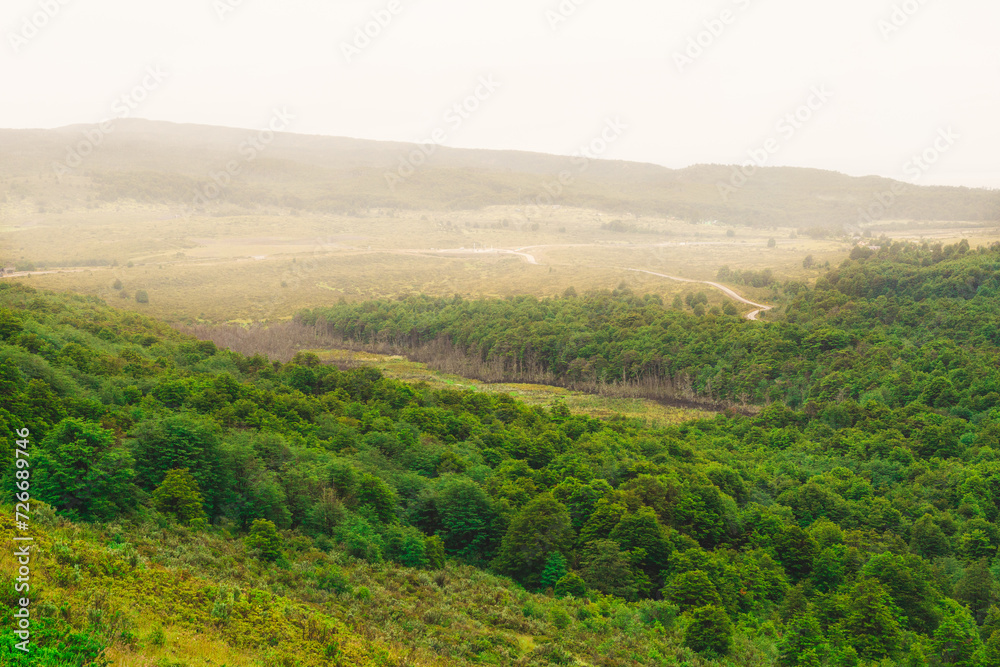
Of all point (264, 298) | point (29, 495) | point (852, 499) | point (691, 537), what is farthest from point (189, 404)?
point (264, 298)

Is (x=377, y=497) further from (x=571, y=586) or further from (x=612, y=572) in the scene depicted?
(x=612, y=572)

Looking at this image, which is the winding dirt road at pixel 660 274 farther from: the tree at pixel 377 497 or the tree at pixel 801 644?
the tree at pixel 377 497

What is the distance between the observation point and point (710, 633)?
19.2 meters

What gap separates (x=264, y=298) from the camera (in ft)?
328

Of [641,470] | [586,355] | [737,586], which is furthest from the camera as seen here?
[586,355]

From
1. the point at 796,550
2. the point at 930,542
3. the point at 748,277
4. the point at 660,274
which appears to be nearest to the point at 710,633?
the point at 796,550

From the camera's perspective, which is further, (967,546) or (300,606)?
(967,546)

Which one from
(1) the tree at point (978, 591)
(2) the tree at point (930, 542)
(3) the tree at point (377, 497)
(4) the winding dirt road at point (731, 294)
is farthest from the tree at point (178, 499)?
(4) the winding dirt road at point (731, 294)

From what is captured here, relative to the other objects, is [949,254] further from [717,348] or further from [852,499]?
[852,499]

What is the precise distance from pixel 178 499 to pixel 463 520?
363 inches

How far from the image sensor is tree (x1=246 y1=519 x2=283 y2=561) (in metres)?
18.1

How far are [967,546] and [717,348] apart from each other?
39.5 metres

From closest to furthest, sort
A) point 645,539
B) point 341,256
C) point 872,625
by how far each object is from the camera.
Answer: point 872,625 → point 645,539 → point 341,256

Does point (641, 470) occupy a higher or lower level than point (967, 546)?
higher
